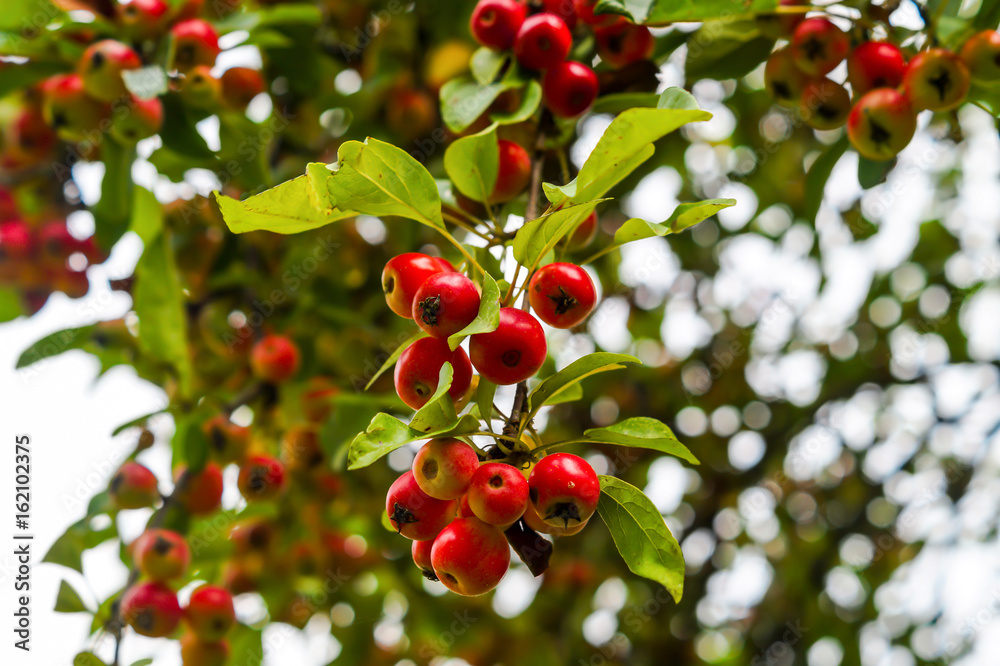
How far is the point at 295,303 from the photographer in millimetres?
2080

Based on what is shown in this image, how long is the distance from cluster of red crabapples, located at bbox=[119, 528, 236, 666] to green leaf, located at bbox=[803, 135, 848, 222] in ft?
5.19

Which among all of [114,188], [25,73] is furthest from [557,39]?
[25,73]

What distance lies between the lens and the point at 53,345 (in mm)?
1748

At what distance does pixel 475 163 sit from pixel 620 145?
11.5 inches

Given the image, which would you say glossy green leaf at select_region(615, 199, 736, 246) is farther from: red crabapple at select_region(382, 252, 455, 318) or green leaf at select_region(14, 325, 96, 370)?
green leaf at select_region(14, 325, 96, 370)

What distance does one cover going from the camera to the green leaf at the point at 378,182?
81cm

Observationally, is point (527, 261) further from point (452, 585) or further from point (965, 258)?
point (965, 258)

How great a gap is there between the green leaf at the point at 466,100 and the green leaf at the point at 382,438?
1.62ft

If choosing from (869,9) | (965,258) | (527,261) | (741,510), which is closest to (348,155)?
(527,261)

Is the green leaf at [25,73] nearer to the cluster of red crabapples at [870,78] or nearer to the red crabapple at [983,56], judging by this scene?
the cluster of red crabapples at [870,78]

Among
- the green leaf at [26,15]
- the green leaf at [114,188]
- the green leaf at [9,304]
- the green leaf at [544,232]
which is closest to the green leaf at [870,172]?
the green leaf at [544,232]

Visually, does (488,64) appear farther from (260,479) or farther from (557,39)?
(260,479)

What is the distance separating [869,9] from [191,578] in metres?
1.97

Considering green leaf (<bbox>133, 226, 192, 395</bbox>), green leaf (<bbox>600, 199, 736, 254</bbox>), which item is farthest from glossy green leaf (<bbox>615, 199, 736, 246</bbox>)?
green leaf (<bbox>133, 226, 192, 395</bbox>)
